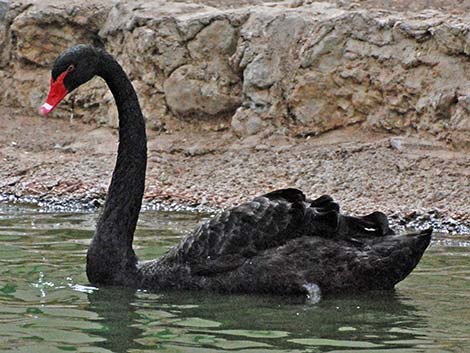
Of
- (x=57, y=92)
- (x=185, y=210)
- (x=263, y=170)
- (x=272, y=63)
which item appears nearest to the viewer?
(x=57, y=92)

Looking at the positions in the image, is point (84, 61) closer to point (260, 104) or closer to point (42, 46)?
point (260, 104)

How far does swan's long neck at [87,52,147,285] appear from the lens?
688 centimetres

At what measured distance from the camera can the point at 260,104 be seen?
11734 millimetres

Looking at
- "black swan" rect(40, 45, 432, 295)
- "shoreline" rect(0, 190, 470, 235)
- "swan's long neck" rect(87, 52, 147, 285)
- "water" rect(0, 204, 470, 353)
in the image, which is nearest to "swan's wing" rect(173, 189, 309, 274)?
"black swan" rect(40, 45, 432, 295)

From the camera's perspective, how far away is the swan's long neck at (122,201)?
688cm

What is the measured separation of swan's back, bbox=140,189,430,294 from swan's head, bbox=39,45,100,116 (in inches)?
41.1

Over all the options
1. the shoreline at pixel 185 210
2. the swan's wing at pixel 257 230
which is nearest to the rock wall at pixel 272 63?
the shoreline at pixel 185 210

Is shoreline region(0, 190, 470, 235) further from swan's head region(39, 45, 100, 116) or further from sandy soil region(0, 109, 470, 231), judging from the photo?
swan's head region(39, 45, 100, 116)

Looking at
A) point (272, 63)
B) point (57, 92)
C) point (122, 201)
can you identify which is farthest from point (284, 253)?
point (272, 63)

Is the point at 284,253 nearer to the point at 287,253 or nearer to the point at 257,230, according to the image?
the point at 287,253

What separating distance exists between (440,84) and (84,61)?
4.50m

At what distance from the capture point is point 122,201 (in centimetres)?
716

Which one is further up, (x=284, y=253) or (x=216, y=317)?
(x=284, y=253)

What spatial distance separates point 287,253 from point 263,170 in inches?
178
